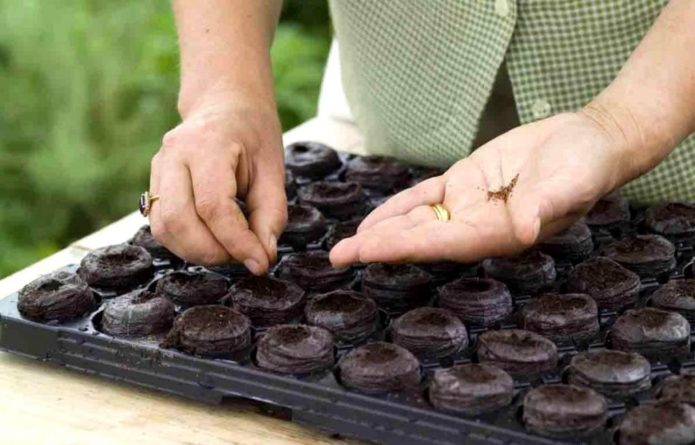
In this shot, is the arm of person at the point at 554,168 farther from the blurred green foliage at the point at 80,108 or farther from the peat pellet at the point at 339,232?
the blurred green foliage at the point at 80,108

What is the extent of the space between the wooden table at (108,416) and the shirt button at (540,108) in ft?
2.80

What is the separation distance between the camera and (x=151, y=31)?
3982mm

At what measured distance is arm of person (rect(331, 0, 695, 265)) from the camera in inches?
62.7

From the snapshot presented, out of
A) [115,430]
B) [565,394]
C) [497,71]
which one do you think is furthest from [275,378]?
[497,71]

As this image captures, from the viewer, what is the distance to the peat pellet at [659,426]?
1.30 metres

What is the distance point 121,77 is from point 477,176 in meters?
2.31

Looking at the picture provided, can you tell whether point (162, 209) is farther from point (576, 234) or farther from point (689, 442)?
point (689, 442)

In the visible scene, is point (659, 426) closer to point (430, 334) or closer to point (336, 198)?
point (430, 334)

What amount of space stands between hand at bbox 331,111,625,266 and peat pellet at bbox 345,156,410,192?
412 millimetres

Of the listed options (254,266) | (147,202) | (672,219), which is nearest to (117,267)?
(147,202)

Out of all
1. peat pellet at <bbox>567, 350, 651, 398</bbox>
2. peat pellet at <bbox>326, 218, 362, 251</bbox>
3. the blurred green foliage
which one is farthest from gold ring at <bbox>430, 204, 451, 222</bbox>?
the blurred green foliage

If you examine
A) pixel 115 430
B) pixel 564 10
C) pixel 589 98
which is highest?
pixel 564 10

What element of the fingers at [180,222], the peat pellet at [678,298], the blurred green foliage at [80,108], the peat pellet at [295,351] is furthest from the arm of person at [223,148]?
the blurred green foliage at [80,108]

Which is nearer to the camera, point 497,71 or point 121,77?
point 497,71
